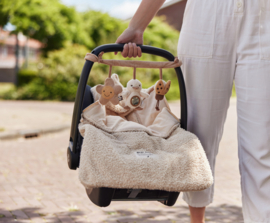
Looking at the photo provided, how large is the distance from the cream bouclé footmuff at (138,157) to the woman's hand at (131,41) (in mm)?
304

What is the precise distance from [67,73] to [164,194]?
16.1 meters

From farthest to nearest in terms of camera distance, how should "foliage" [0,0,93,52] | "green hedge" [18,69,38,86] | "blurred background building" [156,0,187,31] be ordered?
"green hedge" [18,69,38,86] < "foliage" [0,0,93,52] < "blurred background building" [156,0,187,31]

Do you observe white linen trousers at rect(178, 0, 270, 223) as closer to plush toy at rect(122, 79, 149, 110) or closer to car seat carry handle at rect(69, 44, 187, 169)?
car seat carry handle at rect(69, 44, 187, 169)

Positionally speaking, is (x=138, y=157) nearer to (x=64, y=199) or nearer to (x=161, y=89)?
(x=161, y=89)

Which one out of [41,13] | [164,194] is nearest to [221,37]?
[164,194]

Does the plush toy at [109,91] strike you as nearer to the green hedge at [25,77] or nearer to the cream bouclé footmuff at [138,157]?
the cream bouclé footmuff at [138,157]

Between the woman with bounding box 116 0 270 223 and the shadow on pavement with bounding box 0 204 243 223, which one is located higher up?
the woman with bounding box 116 0 270 223

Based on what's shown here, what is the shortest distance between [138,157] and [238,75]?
0.69 m

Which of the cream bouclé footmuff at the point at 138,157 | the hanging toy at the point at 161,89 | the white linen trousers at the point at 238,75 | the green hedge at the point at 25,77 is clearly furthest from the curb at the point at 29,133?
the green hedge at the point at 25,77

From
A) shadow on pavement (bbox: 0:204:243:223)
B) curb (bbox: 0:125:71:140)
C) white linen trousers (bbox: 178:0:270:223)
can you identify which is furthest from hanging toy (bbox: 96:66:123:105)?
curb (bbox: 0:125:71:140)

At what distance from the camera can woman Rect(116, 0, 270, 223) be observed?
1.64 meters

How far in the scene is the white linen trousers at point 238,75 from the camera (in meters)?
1.64

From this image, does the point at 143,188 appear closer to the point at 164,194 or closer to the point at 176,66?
the point at 164,194

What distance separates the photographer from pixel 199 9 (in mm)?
1736
